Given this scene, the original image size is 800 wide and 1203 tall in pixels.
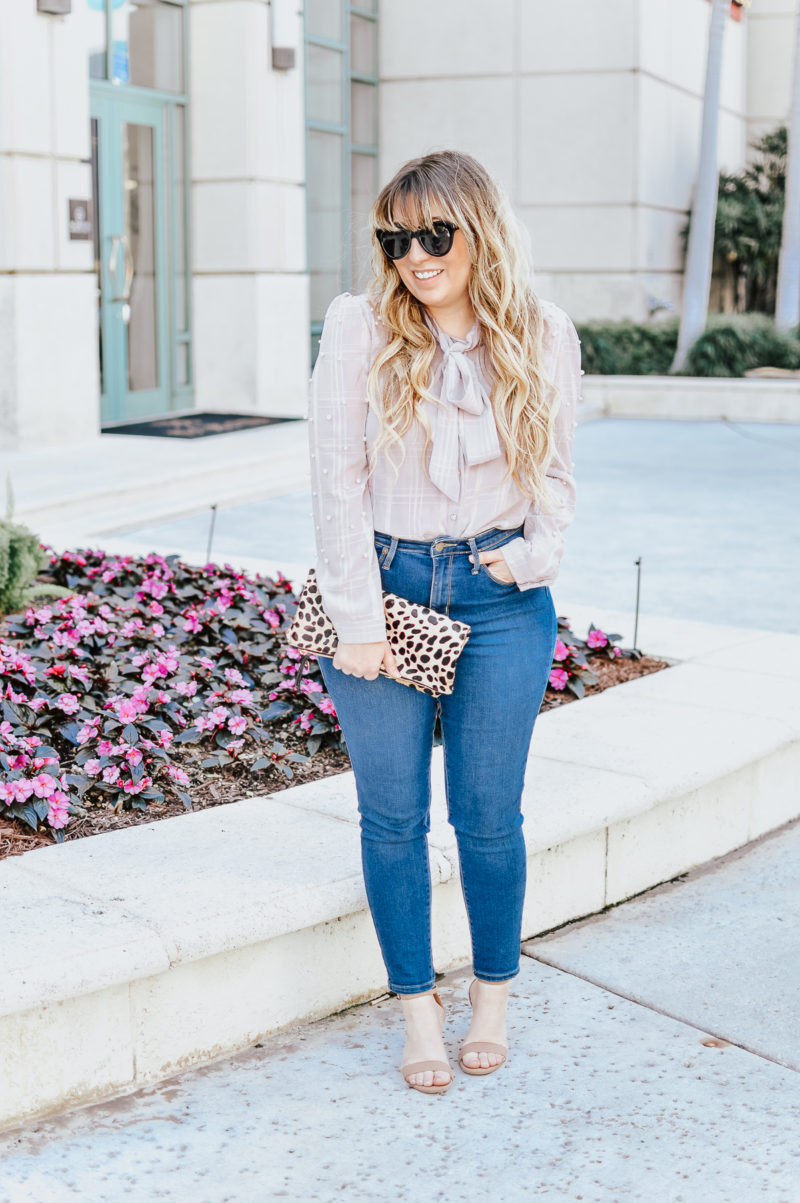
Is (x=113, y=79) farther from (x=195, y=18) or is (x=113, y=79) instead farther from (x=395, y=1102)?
(x=395, y=1102)

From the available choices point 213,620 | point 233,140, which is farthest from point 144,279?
point 213,620

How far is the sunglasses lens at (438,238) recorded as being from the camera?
273cm

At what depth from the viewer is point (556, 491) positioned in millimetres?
2957

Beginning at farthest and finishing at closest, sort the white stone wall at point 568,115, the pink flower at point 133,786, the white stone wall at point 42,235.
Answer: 1. the white stone wall at point 568,115
2. the white stone wall at point 42,235
3. the pink flower at point 133,786

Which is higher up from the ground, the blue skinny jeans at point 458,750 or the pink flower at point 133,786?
the blue skinny jeans at point 458,750

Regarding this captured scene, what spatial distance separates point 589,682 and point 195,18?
10621 mm

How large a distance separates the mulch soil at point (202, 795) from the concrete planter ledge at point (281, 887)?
0.15 meters

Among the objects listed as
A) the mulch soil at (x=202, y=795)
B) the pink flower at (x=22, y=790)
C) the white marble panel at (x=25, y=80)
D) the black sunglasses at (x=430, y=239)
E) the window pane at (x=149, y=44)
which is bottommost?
the mulch soil at (x=202, y=795)

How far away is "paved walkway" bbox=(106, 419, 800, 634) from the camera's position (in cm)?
762

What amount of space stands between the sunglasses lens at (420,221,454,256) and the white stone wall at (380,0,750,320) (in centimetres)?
1656

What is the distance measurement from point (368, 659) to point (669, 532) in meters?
6.91

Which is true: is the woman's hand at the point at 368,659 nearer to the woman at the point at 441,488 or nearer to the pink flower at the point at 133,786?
the woman at the point at 441,488

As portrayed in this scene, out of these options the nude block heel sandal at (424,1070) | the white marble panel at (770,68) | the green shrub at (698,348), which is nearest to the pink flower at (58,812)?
the nude block heel sandal at (424,1070)

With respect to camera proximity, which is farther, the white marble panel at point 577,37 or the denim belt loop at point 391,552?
the white marble panel at point 577,37
